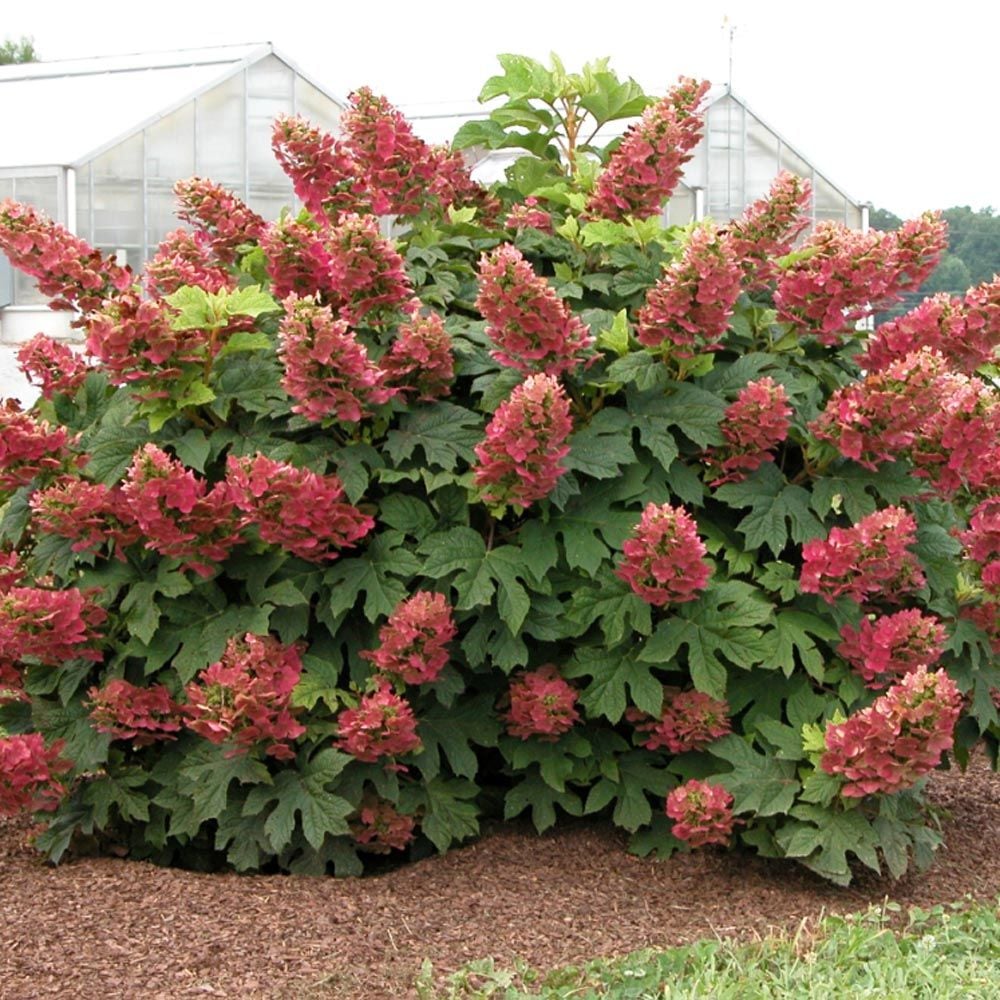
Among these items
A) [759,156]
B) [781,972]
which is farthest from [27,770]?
[759,156]

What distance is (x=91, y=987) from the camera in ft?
11.3

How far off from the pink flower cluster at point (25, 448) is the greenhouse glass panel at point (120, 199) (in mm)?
16809

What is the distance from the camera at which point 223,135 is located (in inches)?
872

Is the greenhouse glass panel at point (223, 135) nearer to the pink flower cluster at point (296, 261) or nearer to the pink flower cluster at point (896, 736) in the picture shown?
the pink flower cluster at point (296, 261)

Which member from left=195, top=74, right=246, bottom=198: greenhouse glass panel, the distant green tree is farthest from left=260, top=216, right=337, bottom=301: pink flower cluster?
the distant green tree

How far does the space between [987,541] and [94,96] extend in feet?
65.2

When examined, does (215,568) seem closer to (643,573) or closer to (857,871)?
(643,573)

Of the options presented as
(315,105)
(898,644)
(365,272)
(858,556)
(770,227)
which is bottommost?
(898,644)

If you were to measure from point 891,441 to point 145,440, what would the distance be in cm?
188

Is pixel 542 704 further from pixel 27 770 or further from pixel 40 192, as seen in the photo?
pixel 40 192

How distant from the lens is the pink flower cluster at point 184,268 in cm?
431

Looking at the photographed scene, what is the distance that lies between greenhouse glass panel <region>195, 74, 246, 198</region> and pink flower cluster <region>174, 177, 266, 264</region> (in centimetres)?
1729

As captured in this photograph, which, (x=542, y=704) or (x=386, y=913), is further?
(x=542, y=704)

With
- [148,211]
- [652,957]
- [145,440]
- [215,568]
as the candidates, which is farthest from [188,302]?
[148,211]
